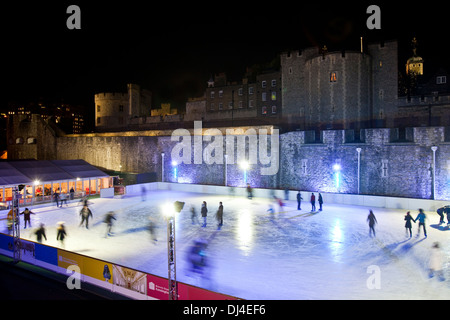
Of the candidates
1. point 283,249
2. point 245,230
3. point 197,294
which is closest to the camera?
point 197,294

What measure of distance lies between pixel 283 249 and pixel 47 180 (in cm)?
1671

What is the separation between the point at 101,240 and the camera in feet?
38.3

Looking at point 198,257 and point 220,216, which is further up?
point 220,216

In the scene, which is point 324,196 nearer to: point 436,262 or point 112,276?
point 436,262

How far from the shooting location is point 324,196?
63.7 feet

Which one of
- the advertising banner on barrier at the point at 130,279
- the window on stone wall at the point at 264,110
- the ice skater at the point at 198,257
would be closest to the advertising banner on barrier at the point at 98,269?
the advertising banner on barrier at the point at 130,279

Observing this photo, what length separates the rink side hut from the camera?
18875 mm

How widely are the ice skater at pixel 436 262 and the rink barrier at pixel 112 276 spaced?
19.6 feet

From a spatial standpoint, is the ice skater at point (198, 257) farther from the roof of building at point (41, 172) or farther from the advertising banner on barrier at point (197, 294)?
the roof of building at point (41, 172)

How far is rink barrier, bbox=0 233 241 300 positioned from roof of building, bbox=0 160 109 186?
11934mm

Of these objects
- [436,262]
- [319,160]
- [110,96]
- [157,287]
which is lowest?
[436,262]

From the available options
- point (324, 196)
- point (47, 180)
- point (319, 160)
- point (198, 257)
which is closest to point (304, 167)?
point (319, 160)

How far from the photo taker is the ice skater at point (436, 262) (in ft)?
27.8

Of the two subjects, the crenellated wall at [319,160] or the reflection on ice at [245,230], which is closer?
the reflection on ice at [245,230]
